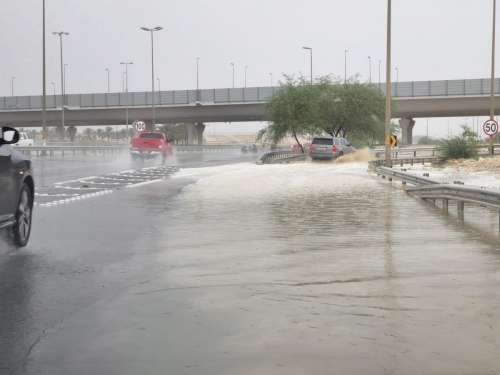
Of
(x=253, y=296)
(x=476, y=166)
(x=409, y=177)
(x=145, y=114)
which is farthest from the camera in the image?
(x=145, y=114)

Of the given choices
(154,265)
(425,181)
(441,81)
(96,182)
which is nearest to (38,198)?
(96,182)

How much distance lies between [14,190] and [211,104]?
85973 millimetres

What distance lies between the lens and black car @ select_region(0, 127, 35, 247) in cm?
1062

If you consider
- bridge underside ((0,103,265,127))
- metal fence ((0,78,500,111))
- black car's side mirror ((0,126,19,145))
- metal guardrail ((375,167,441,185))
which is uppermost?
metal fence ((0,78,500,111))

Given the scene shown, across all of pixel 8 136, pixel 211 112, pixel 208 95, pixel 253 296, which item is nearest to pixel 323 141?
pixel 8 136

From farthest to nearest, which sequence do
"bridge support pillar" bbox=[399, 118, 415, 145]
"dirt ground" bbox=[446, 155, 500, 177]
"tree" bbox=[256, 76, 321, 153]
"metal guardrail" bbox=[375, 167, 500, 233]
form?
1. "bridge support pillar" bbox=[399, 118, 415, 145]
2. "tree" bbox=[256, 76, 321, 153]
3. "dirt ground" bbox=[446, 155, 500, 177]
4. "metal guardrail" bbox=[375, 167, 500, 233]

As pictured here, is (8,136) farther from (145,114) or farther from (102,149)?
(145,114)

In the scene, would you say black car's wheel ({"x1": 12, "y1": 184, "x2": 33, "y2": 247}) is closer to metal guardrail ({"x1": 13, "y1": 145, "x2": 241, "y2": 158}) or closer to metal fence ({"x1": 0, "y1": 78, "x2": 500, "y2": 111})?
metal guardrail ({"x1": 13, "y1": 145, "x2": 241, "y2": 158})

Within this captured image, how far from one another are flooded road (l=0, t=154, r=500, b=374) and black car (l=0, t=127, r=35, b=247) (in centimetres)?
36

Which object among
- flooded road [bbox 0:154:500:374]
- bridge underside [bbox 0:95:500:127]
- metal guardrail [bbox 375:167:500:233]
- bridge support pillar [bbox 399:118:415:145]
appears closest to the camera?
flooded road [bbox 0:154:500:374]

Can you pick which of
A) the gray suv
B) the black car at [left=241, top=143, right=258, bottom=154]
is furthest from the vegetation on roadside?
the black car at [left=241, top=143, right=258, bottom=154]

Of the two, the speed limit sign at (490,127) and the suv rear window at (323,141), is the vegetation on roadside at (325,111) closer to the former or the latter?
the suv rear window at (323,141)

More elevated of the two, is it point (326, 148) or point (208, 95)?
point (208, 95)

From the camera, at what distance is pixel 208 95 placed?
96.8m
